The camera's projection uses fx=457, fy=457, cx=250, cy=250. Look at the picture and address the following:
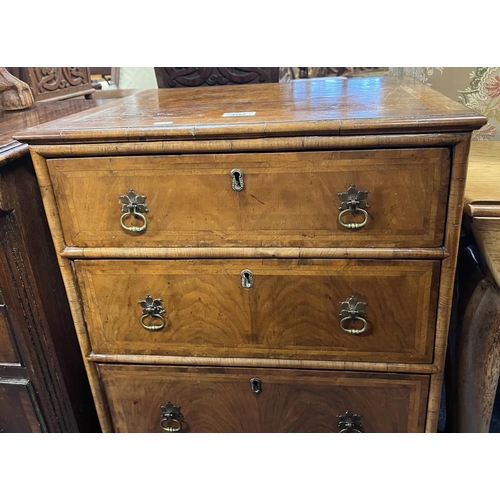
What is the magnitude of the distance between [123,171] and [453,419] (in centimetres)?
105

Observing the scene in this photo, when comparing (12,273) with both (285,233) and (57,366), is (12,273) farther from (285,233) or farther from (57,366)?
(285,233)

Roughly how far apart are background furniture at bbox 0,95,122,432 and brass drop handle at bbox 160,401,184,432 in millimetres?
237

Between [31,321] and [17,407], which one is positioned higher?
[31,321]

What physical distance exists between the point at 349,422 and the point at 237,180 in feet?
2.07

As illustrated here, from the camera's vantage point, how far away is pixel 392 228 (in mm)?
865

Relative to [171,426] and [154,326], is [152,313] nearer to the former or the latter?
[154,326]

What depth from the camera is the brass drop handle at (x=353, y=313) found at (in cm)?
A: 94

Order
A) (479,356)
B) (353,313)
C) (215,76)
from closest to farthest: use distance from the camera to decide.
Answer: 1. (353,313)
2. (479,356)
3. (215,76)

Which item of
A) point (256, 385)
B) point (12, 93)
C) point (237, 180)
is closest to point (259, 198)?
point (237, 180)

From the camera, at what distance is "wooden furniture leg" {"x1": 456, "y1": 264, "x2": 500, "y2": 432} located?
102cm

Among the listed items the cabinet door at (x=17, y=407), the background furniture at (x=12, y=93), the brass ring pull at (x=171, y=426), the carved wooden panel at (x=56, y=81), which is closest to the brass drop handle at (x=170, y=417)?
the brass ring pull at (x=171, y=426)

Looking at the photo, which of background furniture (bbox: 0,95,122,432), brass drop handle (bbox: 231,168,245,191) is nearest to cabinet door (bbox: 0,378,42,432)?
background furniture (bbox: 0,95,122,432)

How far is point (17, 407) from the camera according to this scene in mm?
1116
